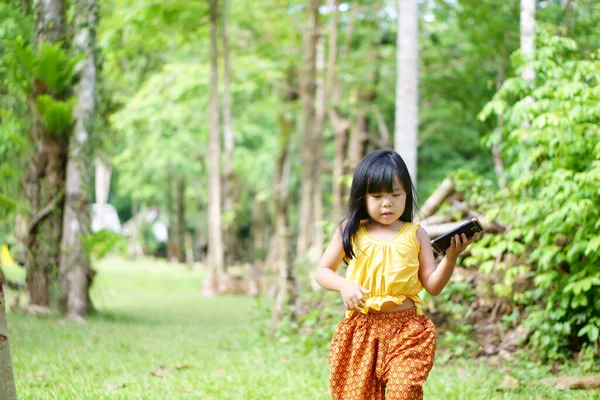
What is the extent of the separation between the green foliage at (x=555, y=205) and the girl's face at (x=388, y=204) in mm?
2554

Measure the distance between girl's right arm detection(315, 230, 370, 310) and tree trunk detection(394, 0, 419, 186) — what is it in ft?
14.5

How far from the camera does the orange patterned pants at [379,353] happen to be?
3.35 meters

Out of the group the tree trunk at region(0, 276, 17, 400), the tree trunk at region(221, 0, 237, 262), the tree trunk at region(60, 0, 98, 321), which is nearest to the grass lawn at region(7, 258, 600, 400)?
the tree trunk at region(60, 0, 98, 321)

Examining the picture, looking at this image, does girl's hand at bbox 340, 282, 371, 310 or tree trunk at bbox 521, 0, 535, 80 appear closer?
girl's hand at bbox 340, 282, 371, 310

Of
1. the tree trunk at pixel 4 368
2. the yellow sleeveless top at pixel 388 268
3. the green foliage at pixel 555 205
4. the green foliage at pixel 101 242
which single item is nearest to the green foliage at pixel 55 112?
the green foliage at pixel 101 242

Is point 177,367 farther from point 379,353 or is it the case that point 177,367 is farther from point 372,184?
point 372,184

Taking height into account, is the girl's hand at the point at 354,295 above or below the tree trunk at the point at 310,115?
below

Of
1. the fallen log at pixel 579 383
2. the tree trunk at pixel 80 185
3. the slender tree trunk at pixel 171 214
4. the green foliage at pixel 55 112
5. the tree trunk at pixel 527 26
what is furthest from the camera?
the slender tree trunk at pixel 171 214

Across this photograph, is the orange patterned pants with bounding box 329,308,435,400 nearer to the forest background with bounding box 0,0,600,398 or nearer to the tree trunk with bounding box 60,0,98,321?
the forest background with bounding box 0,0,600,398

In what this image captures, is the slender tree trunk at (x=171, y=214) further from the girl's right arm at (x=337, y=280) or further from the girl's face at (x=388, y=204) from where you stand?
the girl's face at (x=388, y=204)

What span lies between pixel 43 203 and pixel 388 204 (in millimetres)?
7121

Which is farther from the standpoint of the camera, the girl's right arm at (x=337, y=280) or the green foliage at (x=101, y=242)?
the green foliage at (x=101, y=242)

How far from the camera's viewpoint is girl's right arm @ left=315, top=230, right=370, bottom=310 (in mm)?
3238

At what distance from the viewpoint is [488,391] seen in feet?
17.5
